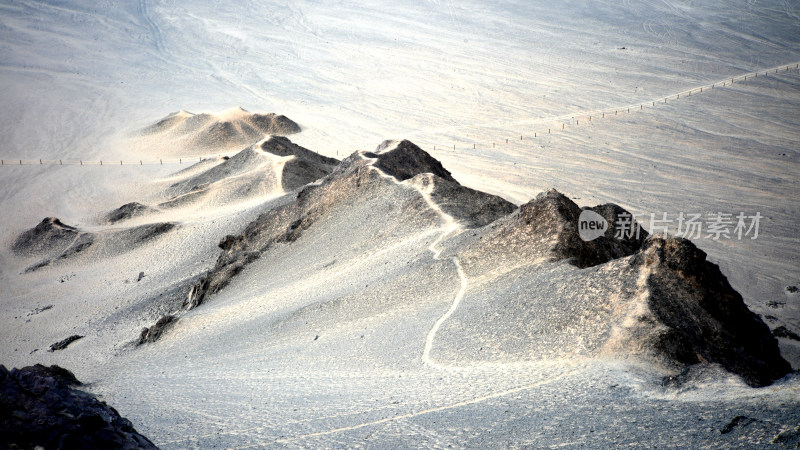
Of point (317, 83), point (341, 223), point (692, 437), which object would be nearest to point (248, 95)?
point (317, 83)

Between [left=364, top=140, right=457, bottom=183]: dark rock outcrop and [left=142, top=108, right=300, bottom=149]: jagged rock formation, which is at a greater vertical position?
[left=364, top=140, right=457, bottom=183]: dark rock outcrop

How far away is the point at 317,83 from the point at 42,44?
110ft

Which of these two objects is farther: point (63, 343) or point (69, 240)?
point (69, 240)

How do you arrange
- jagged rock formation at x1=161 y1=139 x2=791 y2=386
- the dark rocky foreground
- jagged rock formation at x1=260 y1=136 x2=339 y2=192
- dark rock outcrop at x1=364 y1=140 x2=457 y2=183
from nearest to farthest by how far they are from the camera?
the dark rocky foreground, jagged rock formation at x1=161 y1=139 x2=791 y2=386, dark rock outcrop at x1=364 y1=140 x2=457 y2=183, jagged rock formation at x1=260 y1=136 x2=339 y2=192

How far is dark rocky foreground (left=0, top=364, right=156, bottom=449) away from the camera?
241 inches

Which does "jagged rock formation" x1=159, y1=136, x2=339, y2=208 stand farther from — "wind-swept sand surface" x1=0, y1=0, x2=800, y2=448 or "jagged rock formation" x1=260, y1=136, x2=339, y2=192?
"wind-swept sand surface" x1=0, y1=0, x2=800, y2=448

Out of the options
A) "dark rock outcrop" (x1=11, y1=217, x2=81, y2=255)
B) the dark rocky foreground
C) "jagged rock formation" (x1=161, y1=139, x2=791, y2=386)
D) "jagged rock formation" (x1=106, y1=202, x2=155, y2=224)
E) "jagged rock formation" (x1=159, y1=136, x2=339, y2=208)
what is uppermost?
"jagged rock formation" (x1=161, y1=139, x2=791, y2=386)

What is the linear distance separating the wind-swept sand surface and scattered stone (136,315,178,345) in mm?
85

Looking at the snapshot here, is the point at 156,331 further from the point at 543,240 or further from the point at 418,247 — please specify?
the point at 543,240

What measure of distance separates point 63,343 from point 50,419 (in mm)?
13382

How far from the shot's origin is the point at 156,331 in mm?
16375

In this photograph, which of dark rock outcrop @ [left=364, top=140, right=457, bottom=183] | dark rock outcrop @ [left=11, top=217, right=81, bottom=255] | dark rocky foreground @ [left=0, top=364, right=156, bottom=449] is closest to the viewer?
dark rocky foreground @ [left=0, top=364, right=156, bottom=449]

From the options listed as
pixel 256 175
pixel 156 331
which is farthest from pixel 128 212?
pixel 156 331

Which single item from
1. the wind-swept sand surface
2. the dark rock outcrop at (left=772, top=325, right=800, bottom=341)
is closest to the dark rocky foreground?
the wind-swept sand surface
